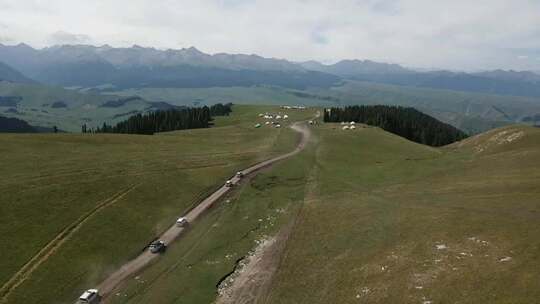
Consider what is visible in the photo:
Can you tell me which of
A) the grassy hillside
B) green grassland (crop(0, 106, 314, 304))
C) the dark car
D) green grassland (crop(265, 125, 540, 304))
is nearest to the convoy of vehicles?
green grassland (crop(0, 106, 314, 304))

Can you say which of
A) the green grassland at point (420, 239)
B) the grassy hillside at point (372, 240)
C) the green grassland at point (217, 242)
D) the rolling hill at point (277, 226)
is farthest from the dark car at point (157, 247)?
the green grassland at point (420, 239)

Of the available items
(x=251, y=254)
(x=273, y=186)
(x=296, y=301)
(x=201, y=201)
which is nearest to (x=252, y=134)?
(x=273, y=186)

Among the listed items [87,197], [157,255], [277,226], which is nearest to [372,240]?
[277,226]

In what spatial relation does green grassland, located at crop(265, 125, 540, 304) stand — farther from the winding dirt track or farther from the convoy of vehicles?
the convoy of vehicles

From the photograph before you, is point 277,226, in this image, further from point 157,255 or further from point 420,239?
point 420,239

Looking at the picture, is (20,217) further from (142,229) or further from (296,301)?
(296,301)

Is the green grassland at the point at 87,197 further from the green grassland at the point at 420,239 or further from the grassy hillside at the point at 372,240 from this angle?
the green grassland at the point at 420,239
